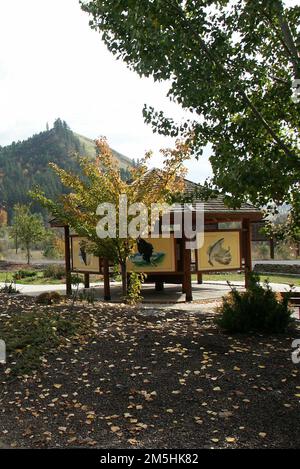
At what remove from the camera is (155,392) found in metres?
4.89

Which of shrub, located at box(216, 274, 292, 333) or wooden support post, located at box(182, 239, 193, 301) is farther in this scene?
wooden support post, located at box(182, 239, 193, 301)

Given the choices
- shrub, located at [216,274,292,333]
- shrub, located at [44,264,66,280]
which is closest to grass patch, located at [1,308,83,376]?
shrub, located at [216,274,292,333]

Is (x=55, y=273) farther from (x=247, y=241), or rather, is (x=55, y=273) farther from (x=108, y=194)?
(x=108, y=194)

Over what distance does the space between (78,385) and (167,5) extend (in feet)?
15.0

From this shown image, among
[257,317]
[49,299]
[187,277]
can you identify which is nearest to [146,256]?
[187,277]

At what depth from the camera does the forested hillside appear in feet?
426

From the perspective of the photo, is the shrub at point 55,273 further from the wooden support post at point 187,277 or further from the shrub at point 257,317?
the shrub at point 257,317

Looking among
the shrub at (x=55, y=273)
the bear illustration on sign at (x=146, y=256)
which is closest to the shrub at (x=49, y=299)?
the bear illustration on sign at (x=146, y=256)

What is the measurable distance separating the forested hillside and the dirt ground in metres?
120

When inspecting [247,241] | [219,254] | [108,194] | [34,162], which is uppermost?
[34,162]

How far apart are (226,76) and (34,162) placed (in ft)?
562

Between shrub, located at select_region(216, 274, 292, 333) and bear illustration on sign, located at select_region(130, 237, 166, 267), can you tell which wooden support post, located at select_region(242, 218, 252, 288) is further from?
shrub, located at select_region(216, 274, 292, 333)

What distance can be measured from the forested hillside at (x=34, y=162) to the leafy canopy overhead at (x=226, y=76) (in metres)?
120

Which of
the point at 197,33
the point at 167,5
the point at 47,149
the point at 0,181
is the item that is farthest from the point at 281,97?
the point at 47,149
